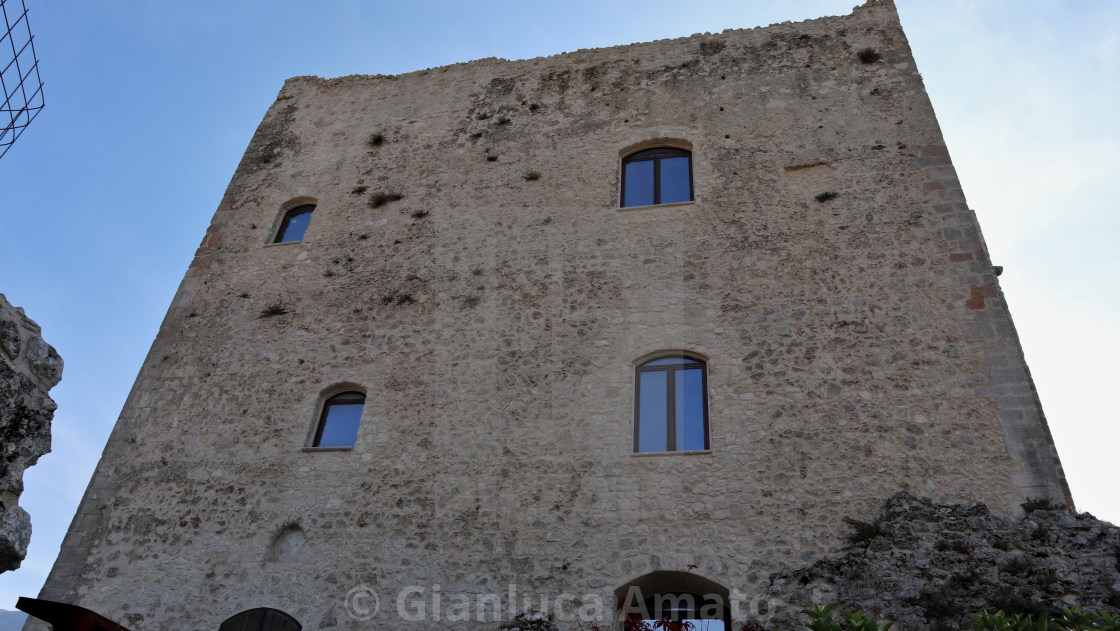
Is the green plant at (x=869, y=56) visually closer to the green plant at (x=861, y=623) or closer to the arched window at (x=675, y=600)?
the arched window at (x=675, y=600)

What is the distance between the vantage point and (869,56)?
11.9 m

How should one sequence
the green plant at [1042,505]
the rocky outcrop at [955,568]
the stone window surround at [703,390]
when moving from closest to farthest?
1. the rocky outcrop at [955,568]
2. the green plant at [1042,505]
3. the stone window surround at [703,390]

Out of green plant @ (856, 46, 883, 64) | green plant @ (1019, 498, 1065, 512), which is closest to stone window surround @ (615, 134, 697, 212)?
green plant @ (856, 46, 883, 64)

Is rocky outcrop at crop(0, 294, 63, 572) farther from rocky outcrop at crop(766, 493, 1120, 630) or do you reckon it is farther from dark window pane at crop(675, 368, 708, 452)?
dark window pane at crop(675, 368, 708, 452)

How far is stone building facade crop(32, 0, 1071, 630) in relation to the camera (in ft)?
27.4

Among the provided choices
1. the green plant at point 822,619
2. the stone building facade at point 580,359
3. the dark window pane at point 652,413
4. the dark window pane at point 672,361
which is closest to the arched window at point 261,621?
the stone building facade at point 580,359

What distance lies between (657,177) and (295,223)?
5.75 metres

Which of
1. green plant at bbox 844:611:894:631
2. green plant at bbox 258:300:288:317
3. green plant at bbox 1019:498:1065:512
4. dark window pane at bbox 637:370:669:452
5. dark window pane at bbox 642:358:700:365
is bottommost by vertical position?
green plant at bbox 844:611:894:631

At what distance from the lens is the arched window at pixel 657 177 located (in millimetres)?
11242

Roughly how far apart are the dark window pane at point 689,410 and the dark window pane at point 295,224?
255 inches

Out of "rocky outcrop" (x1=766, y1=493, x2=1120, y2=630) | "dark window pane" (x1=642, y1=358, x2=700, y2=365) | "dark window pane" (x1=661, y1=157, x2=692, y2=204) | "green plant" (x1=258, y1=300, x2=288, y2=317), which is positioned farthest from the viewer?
"green plant" (x1=258, y1=300, x2=288, y2=317)

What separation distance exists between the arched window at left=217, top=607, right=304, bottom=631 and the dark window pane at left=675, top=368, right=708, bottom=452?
453 cm

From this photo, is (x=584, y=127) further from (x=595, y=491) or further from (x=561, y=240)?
(x=595, y=491)

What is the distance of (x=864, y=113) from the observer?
1129 cm
